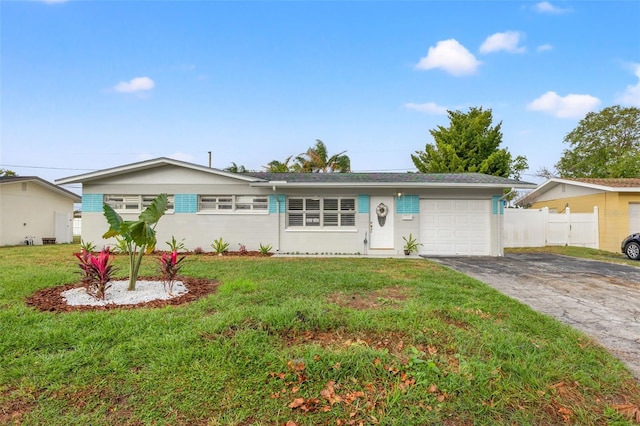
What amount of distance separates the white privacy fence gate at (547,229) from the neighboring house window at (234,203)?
1124cm

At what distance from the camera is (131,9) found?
1038cm

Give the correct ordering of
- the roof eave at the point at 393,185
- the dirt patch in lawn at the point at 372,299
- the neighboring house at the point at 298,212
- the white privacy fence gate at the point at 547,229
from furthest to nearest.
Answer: the white privacy fence gate at the point at 547,229 → the neighboring house at the point at 298,212 → the roof eave at the point at 393,185 → the dirt patch in lawn at the point at 372,299

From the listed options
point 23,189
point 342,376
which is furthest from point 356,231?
point 23,189

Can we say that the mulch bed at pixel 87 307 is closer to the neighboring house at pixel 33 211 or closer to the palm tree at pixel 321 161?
the neighboring house at pixel 33 211

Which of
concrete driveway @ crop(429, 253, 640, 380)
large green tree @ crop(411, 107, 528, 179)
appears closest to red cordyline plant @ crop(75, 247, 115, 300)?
concrete driveway @ crop(429, 253, 640, 380)

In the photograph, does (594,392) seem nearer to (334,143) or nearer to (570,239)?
(570,239)

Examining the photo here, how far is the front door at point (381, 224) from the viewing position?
12234 millimetres

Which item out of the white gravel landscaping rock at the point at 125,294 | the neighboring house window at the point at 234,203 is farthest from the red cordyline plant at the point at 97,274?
the neighboring house window at the point at 234,203

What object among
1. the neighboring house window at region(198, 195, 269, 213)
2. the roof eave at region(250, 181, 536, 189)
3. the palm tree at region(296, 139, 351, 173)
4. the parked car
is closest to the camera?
the parked car

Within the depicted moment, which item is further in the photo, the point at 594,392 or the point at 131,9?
the point at 131,9

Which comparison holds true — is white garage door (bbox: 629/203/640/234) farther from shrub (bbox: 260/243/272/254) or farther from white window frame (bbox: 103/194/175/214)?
white window frame (bbox: 103/194/175/214)

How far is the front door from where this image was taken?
12.2m

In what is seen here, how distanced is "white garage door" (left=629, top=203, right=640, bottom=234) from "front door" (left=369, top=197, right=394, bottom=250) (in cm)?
1108

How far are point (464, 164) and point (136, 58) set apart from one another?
69.9ft
